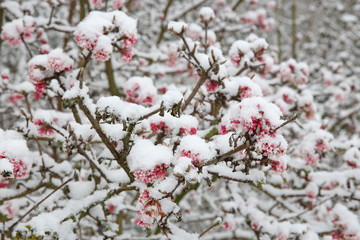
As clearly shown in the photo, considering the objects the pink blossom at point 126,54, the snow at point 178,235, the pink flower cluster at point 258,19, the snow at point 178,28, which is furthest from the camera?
the pink flower cluster at point 258,19

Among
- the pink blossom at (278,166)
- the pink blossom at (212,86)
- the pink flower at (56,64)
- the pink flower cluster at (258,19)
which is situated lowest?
the pink blossom at (278,166)

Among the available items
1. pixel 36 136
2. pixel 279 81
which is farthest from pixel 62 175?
pixel 279 81

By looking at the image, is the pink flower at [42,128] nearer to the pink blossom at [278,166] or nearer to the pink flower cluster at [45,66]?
the pink flower cluster at [45,66]

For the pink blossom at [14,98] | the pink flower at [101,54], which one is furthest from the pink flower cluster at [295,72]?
the pink blossom at [14,98]

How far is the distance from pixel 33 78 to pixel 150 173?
0.99m

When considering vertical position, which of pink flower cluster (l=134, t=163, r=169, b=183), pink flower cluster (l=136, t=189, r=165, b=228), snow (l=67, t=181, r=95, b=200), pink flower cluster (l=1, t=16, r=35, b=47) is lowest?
pink flower cluster (l=136, t=189, r=165, b=228)

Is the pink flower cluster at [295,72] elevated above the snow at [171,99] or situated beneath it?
elevated above

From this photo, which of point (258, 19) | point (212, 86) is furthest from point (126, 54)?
point (258, 19)

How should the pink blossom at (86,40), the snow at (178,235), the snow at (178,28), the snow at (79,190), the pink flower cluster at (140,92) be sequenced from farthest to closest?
the pink flower cluster at (140,92), the snow at (79,190), the snow at (178,28), the pink blossom at (86,40), the snow at (178,235)

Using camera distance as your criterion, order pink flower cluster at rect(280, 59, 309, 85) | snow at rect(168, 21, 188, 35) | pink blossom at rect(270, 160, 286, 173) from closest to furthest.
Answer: pink blossom at rect(270, 160, 286, 173)
snow at rect(168, 21, 188, 35)
pink flower cluster at rect(280, 59, 309, 85)

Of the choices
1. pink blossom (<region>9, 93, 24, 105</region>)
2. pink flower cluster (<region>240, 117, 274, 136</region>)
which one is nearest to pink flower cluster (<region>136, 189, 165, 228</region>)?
pink flower cluster (<region>240, 117, 274, 136</region>)

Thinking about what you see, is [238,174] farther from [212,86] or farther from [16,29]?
[16,29]

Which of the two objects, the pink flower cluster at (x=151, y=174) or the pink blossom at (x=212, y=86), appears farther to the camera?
the pink blossom at (x=212, y=86)

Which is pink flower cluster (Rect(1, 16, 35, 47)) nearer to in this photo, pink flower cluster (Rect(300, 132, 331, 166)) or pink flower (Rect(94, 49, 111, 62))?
pink flower (Rect(94, 49, 111, 62))
